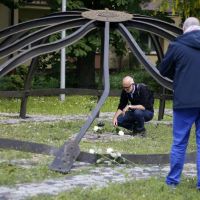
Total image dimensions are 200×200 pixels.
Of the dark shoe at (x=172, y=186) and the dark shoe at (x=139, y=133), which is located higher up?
the dark shoe at (x=172, y=186)

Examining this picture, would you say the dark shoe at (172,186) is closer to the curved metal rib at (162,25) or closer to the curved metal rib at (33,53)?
the curved metal rib at (33,53)

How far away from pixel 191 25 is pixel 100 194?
2019mm

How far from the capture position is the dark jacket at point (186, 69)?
19.8 ft

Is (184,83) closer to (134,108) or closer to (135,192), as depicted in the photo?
(135,192)

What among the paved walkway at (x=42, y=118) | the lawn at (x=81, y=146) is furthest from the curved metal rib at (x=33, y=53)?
the paved walkway at (x=42, y=118)

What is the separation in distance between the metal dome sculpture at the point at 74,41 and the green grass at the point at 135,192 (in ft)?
2.94

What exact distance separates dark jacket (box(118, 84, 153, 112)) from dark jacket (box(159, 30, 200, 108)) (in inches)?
149

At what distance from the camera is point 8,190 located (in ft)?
19.6

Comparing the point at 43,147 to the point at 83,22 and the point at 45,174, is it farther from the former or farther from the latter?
the point at 83,22

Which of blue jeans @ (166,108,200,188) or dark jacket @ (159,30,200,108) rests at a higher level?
dark jacket @ (159,30,200,108)

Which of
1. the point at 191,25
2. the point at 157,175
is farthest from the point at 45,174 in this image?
the point at 191,25

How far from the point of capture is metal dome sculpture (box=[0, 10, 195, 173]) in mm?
7211

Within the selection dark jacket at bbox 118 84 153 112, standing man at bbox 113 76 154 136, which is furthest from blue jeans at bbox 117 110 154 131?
dark jacket at bbox 118 84 153 112

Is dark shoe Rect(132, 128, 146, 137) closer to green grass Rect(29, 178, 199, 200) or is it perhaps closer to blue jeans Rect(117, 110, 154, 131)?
blue jeans Rect(117, 110, 154, 131)
